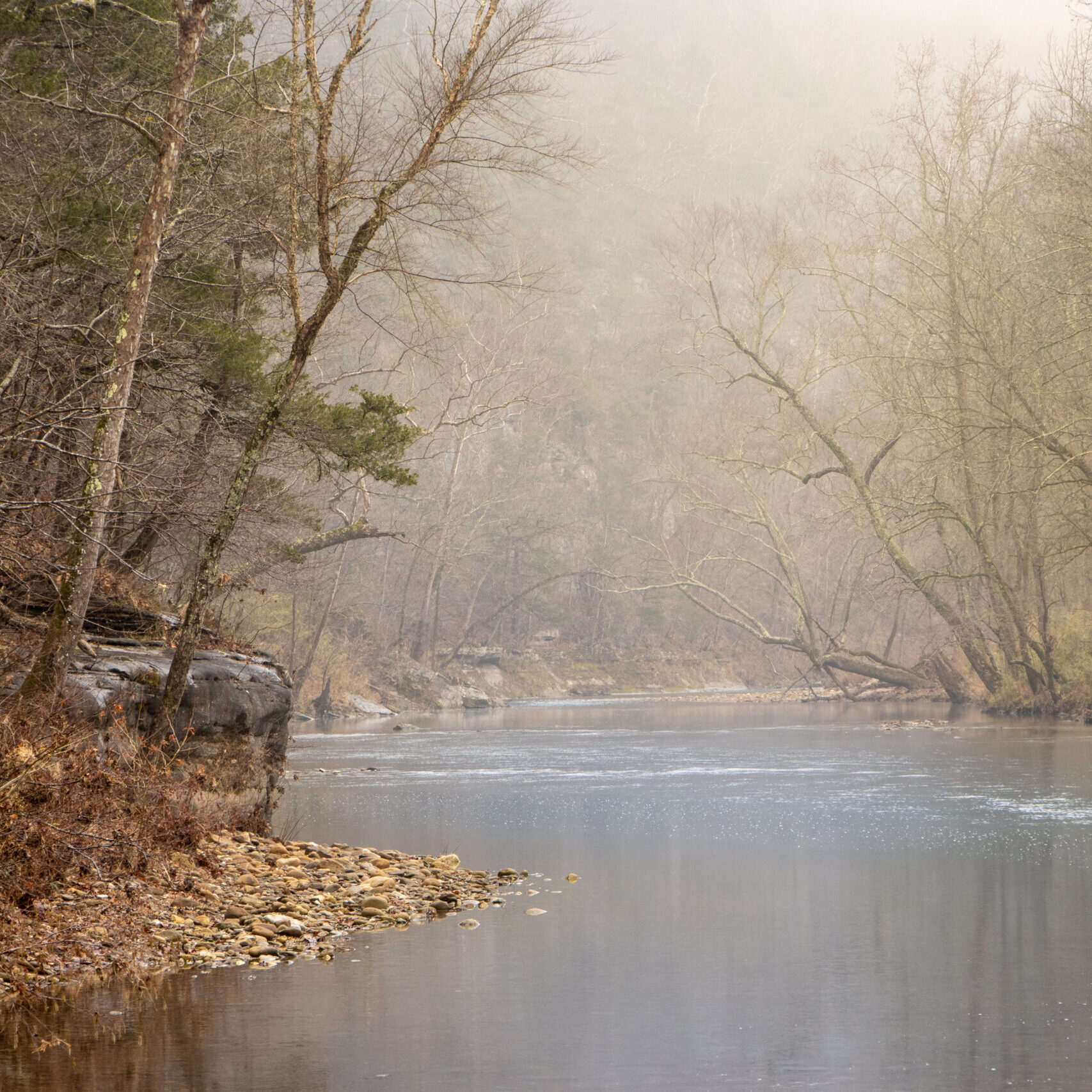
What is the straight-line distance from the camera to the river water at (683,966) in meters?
5.89

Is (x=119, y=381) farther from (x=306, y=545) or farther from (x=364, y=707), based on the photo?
(x=364, y=707)

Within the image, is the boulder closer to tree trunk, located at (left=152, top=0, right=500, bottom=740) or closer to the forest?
the forest

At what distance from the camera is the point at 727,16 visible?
117562 mm

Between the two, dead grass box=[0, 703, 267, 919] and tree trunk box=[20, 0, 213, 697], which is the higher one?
tree trunk box=[20, 0, 213, 697]

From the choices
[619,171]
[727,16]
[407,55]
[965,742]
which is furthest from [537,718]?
[727,16]

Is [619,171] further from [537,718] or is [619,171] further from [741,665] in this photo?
[537,718]

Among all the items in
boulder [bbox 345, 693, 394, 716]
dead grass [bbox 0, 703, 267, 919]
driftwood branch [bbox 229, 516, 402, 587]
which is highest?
driftwood branch [bbox 229, 516, 402, 587]

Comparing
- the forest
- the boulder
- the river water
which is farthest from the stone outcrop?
the boulder

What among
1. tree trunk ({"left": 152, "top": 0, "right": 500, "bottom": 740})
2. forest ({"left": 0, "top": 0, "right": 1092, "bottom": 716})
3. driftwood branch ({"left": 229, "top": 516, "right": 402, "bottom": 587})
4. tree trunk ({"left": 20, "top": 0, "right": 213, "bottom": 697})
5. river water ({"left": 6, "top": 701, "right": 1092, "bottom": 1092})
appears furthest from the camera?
driftwood branch ({"left": 229, "top": 516, "right": 402, "bottom": 587})

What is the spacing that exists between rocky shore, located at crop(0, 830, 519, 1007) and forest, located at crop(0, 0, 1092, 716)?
2129 millimetres

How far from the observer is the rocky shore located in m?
Result: 7.20

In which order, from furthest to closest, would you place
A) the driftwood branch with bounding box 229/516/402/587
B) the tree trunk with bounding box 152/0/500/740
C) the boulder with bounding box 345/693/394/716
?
the boulder with bounding box 345/693/394/716 → the driftwood branch with bounding box 229/516/402/587 → the tree trunk with bounding box 152/0/500/740

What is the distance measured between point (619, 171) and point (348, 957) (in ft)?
274

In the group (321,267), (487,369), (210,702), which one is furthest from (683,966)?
Result: (487,369)
